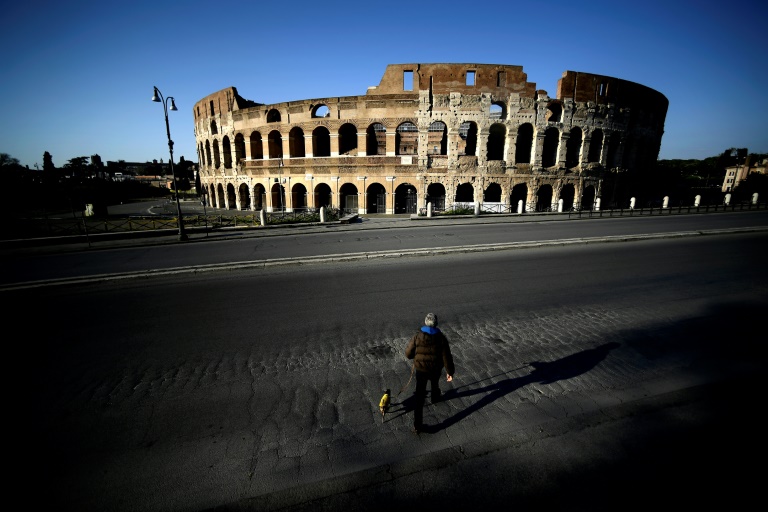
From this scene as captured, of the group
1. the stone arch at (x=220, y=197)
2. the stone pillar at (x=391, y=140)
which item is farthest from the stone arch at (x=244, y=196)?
the stone pillar at (x=391, y=140)

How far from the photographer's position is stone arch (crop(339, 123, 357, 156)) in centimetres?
2795

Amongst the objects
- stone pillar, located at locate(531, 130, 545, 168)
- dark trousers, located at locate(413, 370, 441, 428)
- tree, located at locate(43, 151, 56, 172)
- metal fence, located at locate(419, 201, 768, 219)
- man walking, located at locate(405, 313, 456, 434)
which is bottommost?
dark trousers, located at locate(413, 370, 441, 428)

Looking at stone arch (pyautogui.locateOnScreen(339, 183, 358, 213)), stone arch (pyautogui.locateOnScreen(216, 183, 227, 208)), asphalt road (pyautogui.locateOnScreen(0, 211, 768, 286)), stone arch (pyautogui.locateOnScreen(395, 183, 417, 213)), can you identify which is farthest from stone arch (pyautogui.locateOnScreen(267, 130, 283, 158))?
asphalt road (pyautogui.locateOnScreen(0, 211, 768, 286))

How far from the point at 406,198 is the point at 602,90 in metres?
21.3

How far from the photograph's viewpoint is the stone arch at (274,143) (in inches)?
1191

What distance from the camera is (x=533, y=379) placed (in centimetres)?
482

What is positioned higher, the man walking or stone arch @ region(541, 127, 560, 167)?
stone arch @ region(541, 127, 560, 167)

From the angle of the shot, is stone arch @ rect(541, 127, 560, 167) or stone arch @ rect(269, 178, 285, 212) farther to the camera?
stone arch @ rect(269, 178, 285, 212)

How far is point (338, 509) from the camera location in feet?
9.65

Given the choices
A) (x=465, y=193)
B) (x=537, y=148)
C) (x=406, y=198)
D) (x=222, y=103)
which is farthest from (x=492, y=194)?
(x=222, y=103)

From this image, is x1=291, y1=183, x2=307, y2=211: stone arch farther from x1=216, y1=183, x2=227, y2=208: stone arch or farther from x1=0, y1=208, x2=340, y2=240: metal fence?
x1=216, y1=183, x2=227, y2=208: stone arch

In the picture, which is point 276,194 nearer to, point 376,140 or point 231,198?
point 231,198

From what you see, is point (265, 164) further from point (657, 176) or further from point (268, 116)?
point (657, 176)

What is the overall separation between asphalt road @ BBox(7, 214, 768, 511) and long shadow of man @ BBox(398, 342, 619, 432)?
3cm
